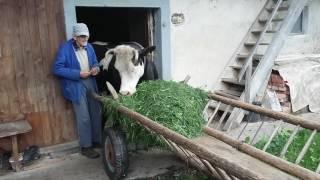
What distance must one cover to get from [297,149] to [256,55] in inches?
91.3

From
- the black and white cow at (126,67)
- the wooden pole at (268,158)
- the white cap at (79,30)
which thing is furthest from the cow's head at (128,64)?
the wooden pole at (268,158)

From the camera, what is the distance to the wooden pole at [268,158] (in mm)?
2262

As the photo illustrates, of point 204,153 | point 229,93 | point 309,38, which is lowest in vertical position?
point 229,93

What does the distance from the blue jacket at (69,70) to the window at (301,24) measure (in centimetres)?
505

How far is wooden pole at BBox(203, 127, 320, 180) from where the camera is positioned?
2262 millimetres

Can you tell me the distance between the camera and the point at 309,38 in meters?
7.91

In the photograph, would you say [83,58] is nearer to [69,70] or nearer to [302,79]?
[69,70]

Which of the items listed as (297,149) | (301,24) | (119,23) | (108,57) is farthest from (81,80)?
(301,24)

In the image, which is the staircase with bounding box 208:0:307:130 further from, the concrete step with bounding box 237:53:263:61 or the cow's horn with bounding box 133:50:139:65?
the cow's horn with bounding box 133:50:139:65

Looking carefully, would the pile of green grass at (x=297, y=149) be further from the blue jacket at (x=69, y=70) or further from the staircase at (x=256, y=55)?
the blue jacket at (x=69, y=70)

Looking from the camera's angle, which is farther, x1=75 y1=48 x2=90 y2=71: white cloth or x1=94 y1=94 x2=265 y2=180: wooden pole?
x1=75 y1=48 x2=90 y2=71: white cloth

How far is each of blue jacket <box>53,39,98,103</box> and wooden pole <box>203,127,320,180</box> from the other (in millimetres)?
1883

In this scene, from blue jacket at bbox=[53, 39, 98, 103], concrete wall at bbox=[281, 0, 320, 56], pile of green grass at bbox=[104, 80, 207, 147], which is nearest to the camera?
pile of green grass at bbox=[104, 80, 207, 147]

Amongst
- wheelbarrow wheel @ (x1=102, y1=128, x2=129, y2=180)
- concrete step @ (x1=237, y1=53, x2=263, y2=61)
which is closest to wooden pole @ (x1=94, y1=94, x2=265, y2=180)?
wheelbarrow wheel @ (x1=102, y1=128, x2=129, y2=180)
